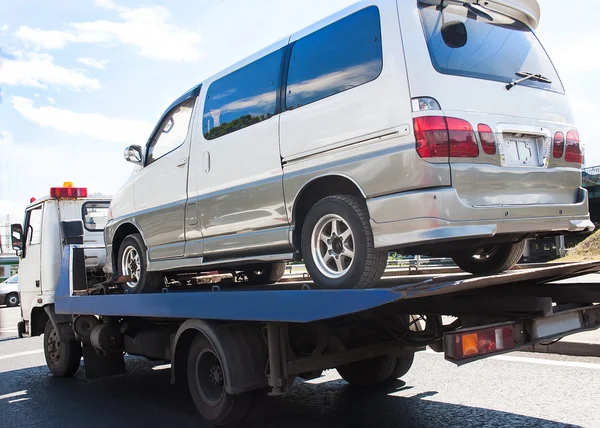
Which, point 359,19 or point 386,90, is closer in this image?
point 386,90

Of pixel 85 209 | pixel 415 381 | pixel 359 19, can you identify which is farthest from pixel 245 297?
pixel 85 209

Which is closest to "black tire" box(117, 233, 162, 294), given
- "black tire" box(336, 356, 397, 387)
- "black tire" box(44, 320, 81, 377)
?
"black tire" box(44, 320, 81, 377)

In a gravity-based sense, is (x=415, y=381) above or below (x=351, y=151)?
below

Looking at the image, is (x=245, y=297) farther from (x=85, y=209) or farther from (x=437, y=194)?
(x=85, y=209)

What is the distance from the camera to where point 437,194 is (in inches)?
145

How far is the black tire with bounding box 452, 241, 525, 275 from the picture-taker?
195 inches

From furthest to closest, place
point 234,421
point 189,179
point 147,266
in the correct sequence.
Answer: point 147,266, point 189,179, point 234,421

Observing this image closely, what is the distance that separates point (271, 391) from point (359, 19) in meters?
2.68

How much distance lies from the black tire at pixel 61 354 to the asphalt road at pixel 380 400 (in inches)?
6.2

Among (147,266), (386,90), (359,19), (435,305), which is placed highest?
(359,19)

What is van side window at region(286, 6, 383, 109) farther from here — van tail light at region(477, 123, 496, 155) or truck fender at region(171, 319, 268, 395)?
truck fender at region(171, 319, 268, 395)

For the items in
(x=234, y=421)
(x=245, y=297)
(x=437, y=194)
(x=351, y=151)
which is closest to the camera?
(x=437, y=194)

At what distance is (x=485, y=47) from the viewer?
422cm

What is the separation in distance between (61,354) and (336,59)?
18.1 ft
